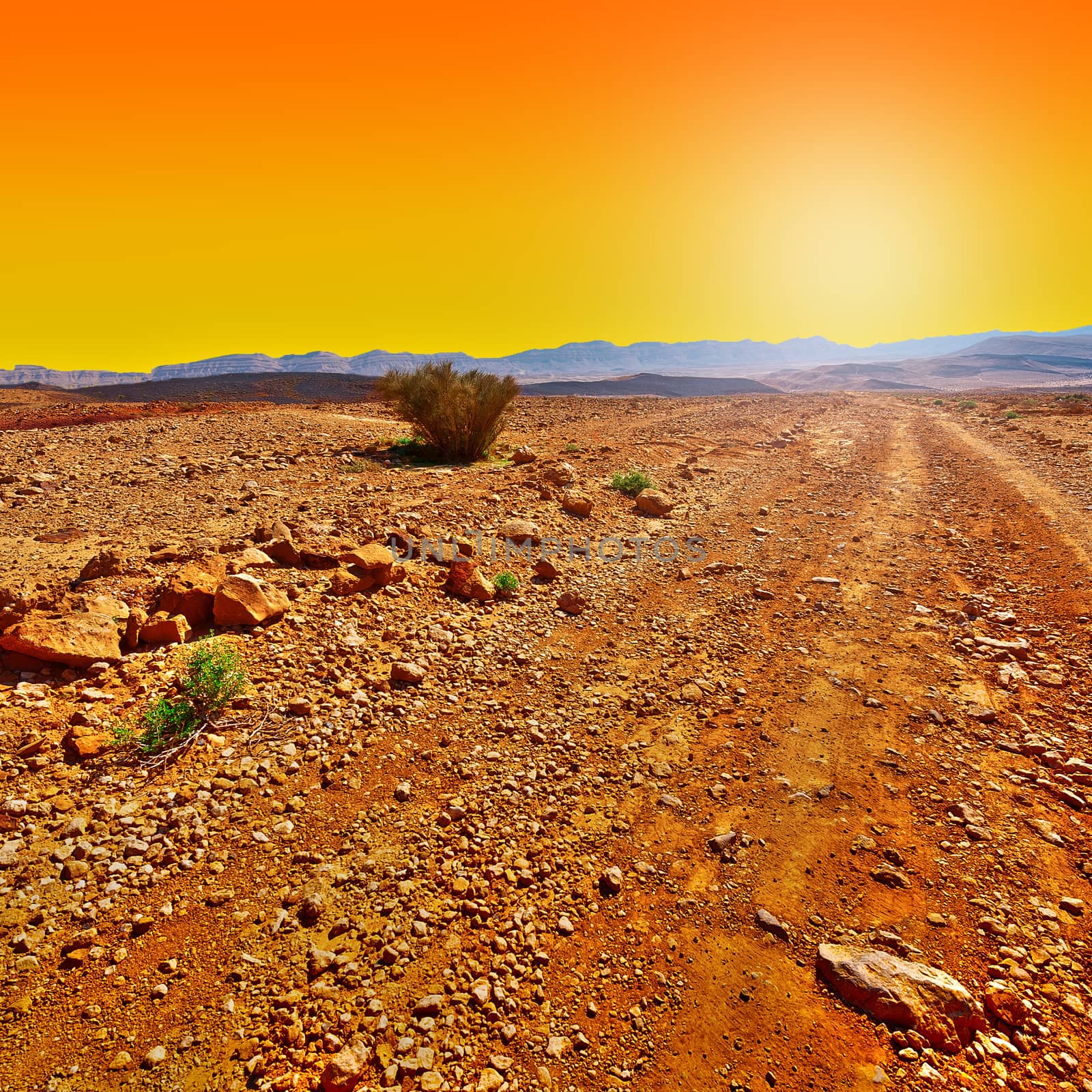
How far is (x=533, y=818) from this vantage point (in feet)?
11.8

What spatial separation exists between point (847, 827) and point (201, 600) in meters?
5.33

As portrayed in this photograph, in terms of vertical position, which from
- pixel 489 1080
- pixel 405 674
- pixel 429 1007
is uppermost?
pixel 405 674

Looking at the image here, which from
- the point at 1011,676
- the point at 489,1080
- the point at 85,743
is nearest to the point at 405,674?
the point at 85,743

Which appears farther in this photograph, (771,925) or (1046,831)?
(1046,831)

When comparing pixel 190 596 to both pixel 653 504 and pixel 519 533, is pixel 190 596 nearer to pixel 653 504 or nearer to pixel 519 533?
pixel 519 533

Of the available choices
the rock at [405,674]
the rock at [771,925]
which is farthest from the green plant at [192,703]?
the rock at [771,925]

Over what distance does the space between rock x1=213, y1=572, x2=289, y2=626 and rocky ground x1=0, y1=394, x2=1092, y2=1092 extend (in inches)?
1.4

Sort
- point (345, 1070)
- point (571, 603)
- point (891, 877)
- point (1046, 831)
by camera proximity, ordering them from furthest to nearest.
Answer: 1. point (571, 603)
2. point (1046, 831)
3. point (891, 877)
4. point (345, 1070)

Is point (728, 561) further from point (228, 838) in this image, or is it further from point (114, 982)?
point (114, 982)

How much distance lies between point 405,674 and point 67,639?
2.50 m

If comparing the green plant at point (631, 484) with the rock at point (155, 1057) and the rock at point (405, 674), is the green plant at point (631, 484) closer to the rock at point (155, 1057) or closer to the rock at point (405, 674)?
the rock at point (405, 674)

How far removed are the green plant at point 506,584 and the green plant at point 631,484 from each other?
4.85 meters

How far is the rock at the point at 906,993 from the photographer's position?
2.42 meters

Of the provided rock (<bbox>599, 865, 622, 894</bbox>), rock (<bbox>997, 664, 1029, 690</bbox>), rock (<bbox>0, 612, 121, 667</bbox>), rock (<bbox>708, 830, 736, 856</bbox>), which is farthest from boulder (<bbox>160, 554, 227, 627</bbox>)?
rock (<bbox>997, 664, 1029, 690</bbox>)
